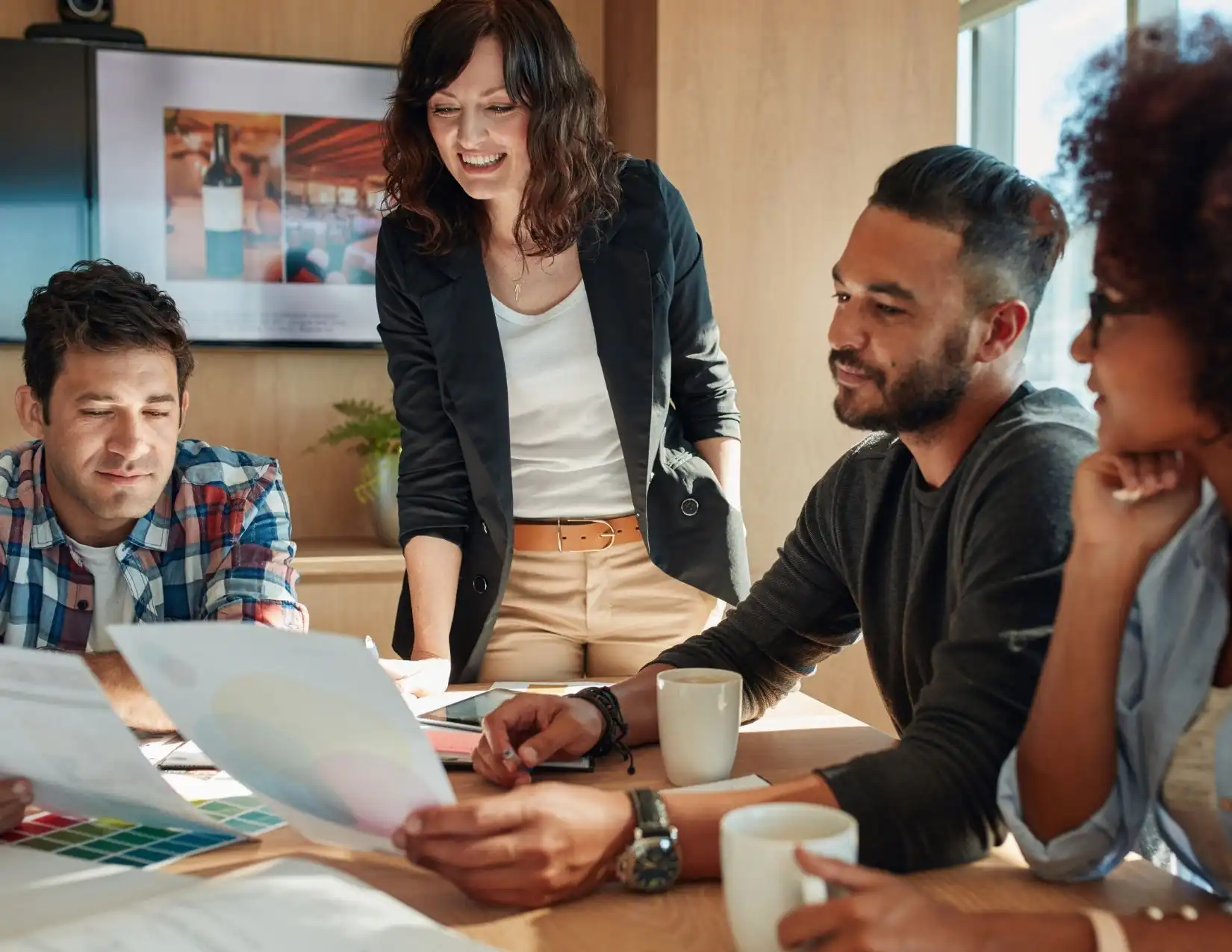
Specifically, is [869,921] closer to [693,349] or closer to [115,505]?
[115,505]

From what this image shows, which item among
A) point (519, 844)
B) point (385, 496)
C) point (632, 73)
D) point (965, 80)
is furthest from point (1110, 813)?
point (965, 80)

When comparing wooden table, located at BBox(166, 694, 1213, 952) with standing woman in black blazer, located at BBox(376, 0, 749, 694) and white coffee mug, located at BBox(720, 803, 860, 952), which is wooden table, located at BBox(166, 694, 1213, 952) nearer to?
white coffee mug, located at BBox(720, 803, 860, 952)

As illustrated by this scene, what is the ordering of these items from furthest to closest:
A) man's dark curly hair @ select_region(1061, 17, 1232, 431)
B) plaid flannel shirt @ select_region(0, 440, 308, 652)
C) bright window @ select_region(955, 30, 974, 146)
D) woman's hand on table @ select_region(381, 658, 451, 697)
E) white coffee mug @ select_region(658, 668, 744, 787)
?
bright window @ select_region(955, 30, 974, 146) < plaid flannel shirt @ select_region(0, 440, 308, 652) < woman's hand on table @ select_region(381, 658, 451, 697) < white coffee mug @ select_region(658, 668, 744, 787) < man's dark curly hair @ select_region(1061, 17, 1232, 431)

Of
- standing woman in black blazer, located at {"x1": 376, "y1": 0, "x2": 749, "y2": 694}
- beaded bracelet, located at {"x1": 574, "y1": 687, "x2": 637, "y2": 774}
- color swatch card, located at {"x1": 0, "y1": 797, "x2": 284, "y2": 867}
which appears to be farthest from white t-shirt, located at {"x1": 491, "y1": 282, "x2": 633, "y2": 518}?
color swatch card, located at {"x1": 0, "y1": 797, "x2": 284, "y2": 867}

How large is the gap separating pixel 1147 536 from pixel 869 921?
426mm

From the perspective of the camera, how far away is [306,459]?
352cm

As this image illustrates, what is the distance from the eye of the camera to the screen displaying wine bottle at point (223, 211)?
133 inches

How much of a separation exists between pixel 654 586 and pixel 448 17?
0.87 m

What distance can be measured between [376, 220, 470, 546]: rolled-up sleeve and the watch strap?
40.3 inches

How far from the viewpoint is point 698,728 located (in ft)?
3.82

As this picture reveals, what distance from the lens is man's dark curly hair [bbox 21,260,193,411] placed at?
5.65 feet

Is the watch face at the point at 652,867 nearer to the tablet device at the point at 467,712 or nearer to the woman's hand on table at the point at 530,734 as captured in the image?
the woman's hand on table at the point at 530,734

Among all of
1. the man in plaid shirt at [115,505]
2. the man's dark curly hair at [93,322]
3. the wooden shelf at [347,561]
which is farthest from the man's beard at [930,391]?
the wooden shelf at [347,561]

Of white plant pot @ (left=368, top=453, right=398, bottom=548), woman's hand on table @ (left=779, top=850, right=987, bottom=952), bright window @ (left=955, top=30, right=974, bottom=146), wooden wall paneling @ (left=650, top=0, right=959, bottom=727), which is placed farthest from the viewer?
bright window @ (left=955, top=30, right=974, bottom=146)
